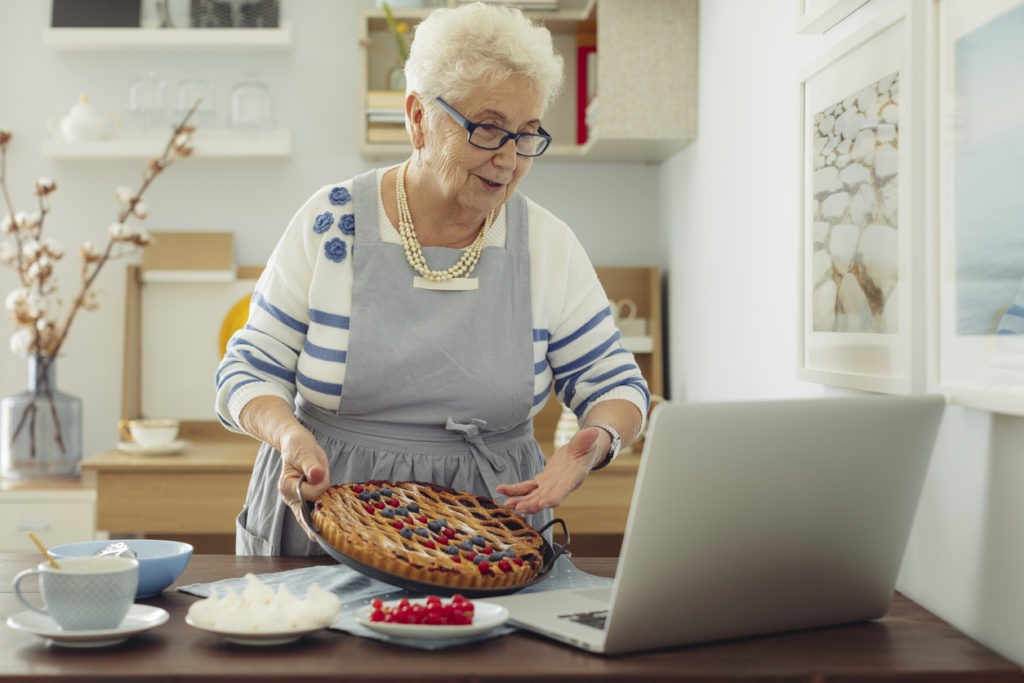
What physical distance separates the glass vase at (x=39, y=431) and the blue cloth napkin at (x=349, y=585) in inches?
73.8

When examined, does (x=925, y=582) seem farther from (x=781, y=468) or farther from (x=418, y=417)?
(x=418, y=417)

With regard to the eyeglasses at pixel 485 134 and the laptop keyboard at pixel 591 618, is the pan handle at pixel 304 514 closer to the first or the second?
the laptop keyboard at pixel 591 618

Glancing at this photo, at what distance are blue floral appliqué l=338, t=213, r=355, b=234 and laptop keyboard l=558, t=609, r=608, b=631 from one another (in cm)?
72

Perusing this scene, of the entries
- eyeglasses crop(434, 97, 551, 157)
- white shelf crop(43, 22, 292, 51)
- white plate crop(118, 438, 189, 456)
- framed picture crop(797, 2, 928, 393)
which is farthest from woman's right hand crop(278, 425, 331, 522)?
white shelf crop(43, 22, 292, 51)

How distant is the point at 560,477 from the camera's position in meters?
1.44

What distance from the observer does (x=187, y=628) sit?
1180mm

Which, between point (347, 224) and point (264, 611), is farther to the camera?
point (347, 224)

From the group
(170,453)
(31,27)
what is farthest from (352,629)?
(31,27)

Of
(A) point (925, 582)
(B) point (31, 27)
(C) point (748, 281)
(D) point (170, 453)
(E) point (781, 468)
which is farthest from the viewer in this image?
(B) point (31, 27)

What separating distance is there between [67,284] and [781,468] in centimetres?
285

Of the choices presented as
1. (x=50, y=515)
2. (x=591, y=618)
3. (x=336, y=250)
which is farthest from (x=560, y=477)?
(x=50, y=515)

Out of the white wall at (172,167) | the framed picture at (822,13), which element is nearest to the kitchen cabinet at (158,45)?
the white wall at (172,167)

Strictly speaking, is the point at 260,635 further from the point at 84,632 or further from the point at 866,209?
the point at 866,209

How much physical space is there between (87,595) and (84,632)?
0.03 meters
